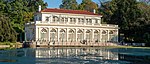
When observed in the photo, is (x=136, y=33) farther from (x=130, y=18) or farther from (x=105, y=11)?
(x=105, y=11)

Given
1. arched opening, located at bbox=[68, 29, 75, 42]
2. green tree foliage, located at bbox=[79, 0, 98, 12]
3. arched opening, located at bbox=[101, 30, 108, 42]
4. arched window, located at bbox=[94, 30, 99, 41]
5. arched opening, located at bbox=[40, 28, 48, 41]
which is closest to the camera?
arched opening, located at bbox=[40, 28, 48, 41]

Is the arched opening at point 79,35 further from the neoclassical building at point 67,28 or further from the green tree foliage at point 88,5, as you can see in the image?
the green tree foliage at point 88,5

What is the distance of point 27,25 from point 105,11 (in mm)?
23423

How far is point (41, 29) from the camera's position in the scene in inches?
2469

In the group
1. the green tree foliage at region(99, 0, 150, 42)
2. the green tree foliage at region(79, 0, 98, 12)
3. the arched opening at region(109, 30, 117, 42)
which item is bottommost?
the arched opening at region(109, 30, 117, 42)

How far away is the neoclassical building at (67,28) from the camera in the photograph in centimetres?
6297

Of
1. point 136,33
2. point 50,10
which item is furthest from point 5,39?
point 136,33

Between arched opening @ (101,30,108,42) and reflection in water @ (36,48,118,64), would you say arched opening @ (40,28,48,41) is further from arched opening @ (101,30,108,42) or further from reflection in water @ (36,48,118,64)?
reflection in water @ (36,48,118,64)

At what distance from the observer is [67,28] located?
65.4 meters

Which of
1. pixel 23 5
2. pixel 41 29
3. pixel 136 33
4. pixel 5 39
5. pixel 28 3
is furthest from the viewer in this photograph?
pixel 28 3

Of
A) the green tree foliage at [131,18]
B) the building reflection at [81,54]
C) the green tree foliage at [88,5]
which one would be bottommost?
the building reflection at [81,54]

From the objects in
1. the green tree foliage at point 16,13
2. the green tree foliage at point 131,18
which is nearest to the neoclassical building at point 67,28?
the green tree foliage at point 131,18

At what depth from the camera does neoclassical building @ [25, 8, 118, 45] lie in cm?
6297

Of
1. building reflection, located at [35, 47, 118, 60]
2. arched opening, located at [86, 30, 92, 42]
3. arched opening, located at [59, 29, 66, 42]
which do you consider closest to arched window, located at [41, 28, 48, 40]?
arched opening, located at [59, 29, 66, 42]
